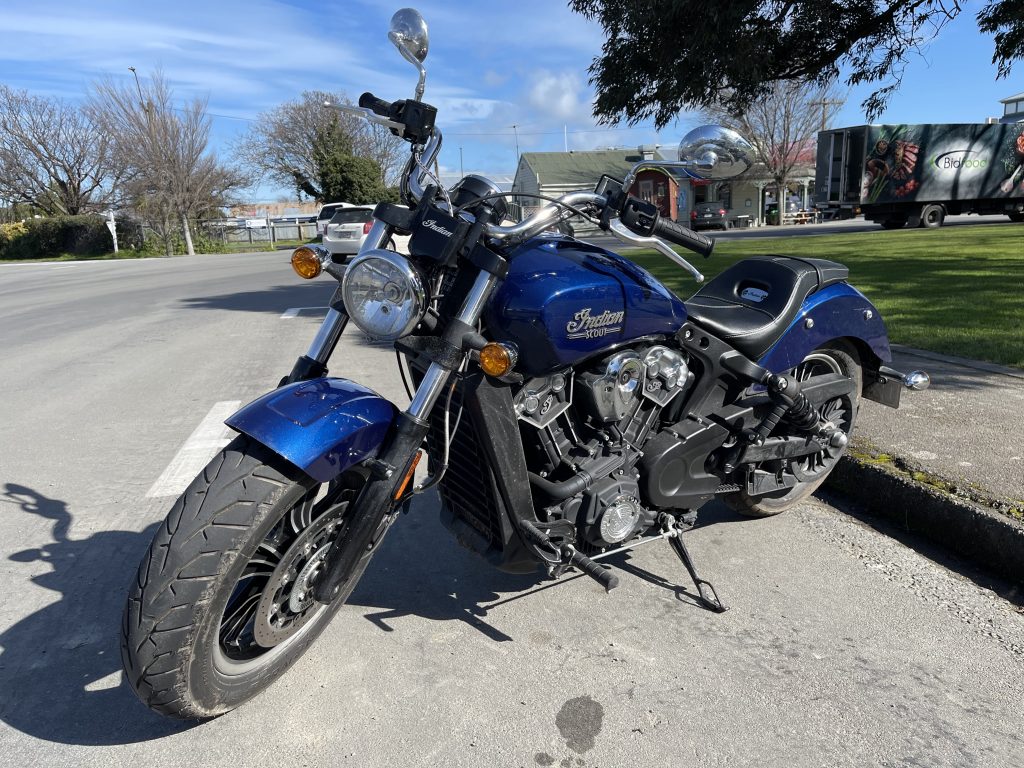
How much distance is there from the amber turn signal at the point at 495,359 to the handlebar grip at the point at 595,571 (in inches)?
31.0

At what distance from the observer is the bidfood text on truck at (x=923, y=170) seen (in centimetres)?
2603

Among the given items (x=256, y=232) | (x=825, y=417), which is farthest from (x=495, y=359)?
(x=256, y=232)

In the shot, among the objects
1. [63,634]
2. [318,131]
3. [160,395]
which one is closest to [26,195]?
[318,131]

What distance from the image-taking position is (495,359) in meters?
2.25

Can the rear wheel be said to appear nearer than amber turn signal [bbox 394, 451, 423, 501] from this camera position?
No

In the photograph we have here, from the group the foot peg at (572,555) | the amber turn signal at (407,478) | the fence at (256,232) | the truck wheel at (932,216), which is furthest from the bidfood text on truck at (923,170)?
the fence at (256,232)

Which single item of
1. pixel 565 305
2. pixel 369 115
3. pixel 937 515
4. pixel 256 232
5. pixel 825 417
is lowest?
pixel 256 232

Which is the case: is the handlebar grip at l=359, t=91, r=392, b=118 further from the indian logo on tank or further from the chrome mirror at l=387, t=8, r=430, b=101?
the indian logo on tank

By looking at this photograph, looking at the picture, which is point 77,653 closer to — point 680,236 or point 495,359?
point 495,359

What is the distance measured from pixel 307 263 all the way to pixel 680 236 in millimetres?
1318

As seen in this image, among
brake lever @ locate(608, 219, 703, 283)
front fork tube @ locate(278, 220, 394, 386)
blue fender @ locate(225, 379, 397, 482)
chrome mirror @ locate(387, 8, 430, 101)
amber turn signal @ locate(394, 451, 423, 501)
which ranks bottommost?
amber turn signal @ locate(394, 451, 423, 501)

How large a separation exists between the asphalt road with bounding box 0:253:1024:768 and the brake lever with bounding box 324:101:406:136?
1874 mm

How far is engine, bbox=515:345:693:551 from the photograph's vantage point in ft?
8.57

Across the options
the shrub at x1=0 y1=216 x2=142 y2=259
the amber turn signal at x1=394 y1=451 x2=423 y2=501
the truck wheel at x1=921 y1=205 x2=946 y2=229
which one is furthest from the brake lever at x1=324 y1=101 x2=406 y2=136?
the shrub at x1=0 y1=216 x2=142 y2=259
